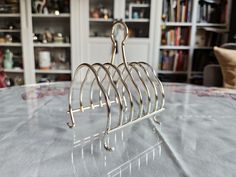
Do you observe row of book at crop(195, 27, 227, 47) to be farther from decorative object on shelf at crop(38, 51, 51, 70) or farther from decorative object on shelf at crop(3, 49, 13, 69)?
decorative object on shelf at crop(3, 49, 13, 69)

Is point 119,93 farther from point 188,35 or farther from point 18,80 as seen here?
point 18,80

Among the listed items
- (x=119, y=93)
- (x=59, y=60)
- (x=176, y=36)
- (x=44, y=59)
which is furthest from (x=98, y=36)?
(x=119, y=93)

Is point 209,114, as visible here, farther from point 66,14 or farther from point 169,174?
point 66,14

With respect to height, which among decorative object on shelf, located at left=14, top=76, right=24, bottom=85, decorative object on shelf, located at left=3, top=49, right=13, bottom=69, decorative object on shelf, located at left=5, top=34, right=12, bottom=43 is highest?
decorative object on shelf, located at left=5, top=34, right=12, bottom=43

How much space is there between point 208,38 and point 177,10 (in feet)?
1.51

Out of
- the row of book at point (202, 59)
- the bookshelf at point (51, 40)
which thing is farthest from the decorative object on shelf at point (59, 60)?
the row of book at point (202, 59)

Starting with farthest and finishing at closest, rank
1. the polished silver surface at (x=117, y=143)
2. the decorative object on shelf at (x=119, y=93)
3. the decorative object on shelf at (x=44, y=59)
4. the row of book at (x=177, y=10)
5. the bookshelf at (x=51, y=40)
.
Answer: the decorative object on shelf at (x=44, y=59), the bookshelf at (x=51, y=40), the row of book at (x=177, y=10), the decorative object on shelf at (x=119, y=93), the polished silver surface at (x=117, y=143)

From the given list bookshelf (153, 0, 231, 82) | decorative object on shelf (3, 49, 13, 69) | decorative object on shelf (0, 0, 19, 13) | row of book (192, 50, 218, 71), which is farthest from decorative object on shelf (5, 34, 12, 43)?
row of book (192, 50, 218, 71)

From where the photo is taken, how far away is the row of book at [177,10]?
8.66 ft

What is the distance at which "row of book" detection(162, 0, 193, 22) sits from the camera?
2641 millimetres

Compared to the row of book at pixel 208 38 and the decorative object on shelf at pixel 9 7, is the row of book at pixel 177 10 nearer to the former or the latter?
Result: the row of book at pixel 208 38

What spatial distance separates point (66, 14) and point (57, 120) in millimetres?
2116

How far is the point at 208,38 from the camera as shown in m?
2.75

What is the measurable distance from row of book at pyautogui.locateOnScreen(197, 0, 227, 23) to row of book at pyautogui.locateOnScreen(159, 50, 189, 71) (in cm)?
41
